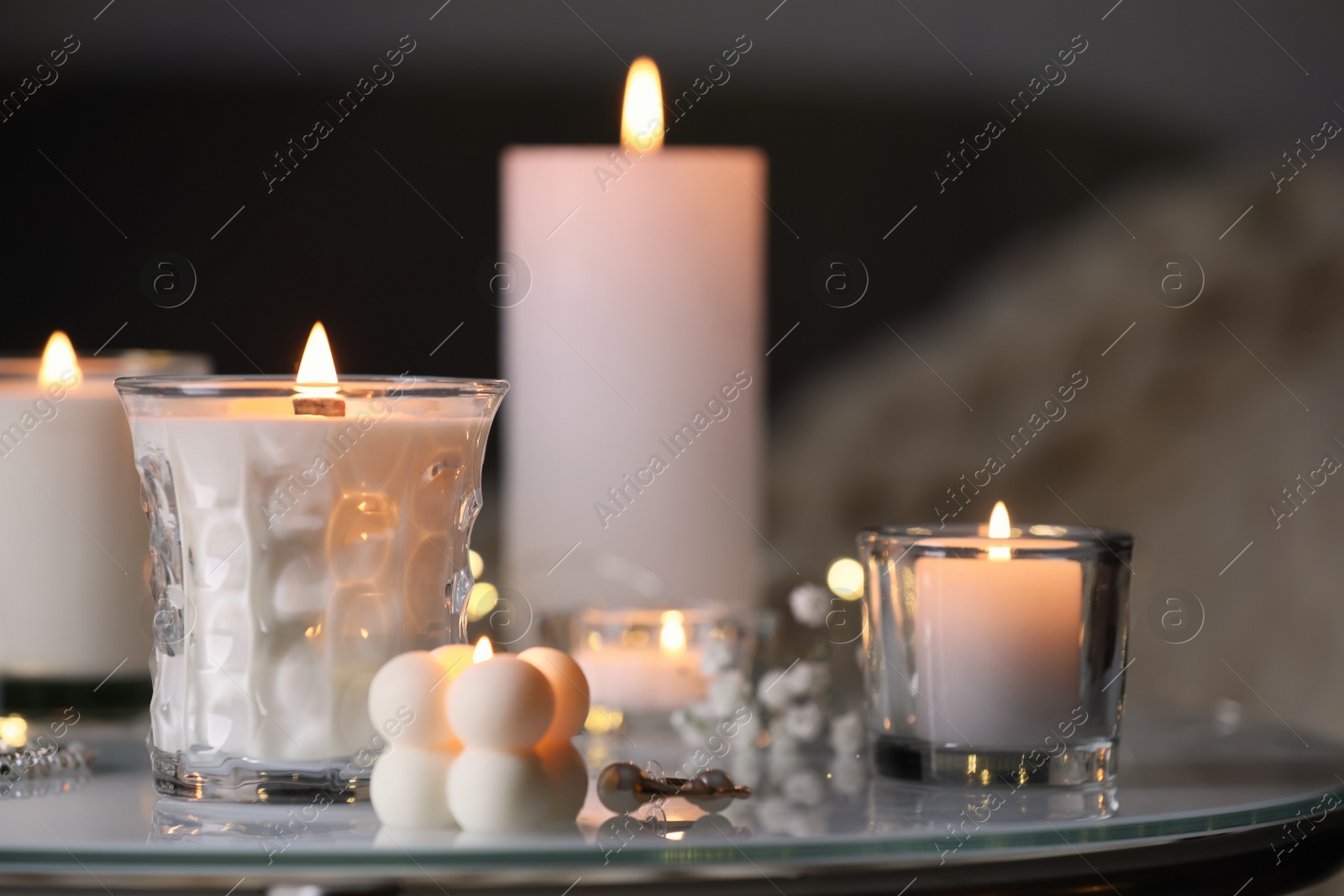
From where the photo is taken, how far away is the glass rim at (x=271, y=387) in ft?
1.89

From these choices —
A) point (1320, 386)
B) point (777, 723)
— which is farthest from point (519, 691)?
point (1320, 386)

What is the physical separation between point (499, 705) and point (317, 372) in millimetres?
162

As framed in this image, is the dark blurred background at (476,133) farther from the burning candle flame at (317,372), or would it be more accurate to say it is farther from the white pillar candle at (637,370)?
the burning candle flame at (317,372)

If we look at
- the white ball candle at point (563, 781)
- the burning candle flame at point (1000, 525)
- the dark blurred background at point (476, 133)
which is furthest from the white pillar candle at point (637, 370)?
the dark blurred background at point (476, 133)

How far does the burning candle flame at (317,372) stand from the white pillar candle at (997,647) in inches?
10.4

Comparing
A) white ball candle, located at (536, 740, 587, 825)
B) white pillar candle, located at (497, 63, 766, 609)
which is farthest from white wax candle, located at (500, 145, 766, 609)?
white ball candle, located at (536, 740, 587, 825)

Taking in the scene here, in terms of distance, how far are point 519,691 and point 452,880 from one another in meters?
0.08

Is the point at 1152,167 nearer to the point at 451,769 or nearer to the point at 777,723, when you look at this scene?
the point at 777,723

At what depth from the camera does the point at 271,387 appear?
0.58 metres

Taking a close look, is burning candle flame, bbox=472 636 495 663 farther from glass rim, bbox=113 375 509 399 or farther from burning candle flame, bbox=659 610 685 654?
burning candle flame, bbox=659 610 685 654

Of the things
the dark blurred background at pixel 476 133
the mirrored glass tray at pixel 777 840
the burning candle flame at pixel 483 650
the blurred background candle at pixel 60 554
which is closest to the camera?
the mirrored glass tray at pixel 777 840

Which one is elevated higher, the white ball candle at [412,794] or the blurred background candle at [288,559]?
the blurred background candle at [288,559]

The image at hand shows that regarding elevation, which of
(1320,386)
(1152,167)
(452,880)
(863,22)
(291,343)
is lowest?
(452,880)

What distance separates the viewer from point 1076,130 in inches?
81.0
